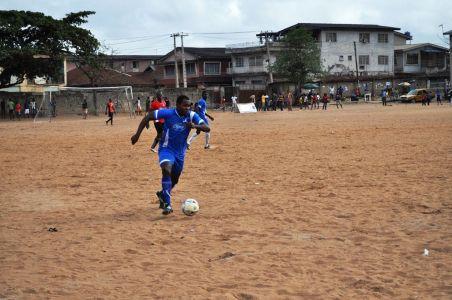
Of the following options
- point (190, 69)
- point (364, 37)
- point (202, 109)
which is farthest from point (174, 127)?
point (364, 37)

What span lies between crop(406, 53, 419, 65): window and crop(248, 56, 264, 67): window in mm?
23271

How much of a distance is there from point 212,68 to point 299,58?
16888 millimetres

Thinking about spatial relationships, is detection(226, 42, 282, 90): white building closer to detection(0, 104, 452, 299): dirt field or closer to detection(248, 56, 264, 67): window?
detection(248, 56, 264, 67): window

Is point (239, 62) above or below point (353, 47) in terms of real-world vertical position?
below

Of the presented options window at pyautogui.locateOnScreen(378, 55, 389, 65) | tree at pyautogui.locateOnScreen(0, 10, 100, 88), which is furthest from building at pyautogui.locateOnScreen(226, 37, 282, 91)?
tree at pyautogui.locateOnScreen(0, 10, 100, 88)

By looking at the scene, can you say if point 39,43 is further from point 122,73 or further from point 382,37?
point 382,37

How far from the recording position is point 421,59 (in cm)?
8069

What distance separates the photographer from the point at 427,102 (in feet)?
175

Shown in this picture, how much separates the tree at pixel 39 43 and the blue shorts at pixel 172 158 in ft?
129

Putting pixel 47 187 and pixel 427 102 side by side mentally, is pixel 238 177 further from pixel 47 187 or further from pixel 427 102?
pixel 427 102

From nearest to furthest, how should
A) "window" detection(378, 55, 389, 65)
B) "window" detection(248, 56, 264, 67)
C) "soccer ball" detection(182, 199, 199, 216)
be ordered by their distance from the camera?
1. "soccer ball" detection(182, 199, 199, 216)
2. "window" detection(248, 56, 264, 67)
3. "window" detection(378, 55, 389, 65)

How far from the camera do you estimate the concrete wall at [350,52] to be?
7491 centimetres

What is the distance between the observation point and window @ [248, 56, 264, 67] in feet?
237

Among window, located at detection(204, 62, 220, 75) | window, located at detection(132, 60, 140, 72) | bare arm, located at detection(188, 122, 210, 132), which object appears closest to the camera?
bare arm, located at detection(188, 122, 210, 132)
